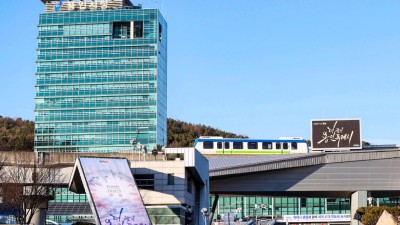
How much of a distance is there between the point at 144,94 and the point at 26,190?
9693 cm

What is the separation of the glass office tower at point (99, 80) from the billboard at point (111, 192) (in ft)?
331

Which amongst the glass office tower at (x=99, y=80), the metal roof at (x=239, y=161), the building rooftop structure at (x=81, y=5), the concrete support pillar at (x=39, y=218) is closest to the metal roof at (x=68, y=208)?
the metal roof at (x=239, y=161)

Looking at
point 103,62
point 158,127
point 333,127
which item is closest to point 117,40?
point 103,62

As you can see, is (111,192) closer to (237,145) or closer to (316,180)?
(316,180)

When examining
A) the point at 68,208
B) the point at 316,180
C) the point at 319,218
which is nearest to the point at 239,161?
the point at 316,180

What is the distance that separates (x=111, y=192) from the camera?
48.0 metres

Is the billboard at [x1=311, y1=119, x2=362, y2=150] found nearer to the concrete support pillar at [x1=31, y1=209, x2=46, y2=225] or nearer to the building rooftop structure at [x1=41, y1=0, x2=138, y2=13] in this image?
the concrete support pillar at [x1=31, y1=209, x2=46, y2=225]

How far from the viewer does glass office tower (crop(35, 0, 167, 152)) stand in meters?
154

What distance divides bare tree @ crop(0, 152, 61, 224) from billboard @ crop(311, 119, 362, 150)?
46.0m

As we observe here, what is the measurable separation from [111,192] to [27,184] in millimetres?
11852

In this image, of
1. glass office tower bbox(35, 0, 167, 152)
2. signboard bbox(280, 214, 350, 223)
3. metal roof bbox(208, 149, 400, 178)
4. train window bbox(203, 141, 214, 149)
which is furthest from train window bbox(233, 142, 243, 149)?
glass office tower bbox(35, 0, 167, 152)

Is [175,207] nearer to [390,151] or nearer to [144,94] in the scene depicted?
[390,151]

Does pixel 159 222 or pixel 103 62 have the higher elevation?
pixel 103 62

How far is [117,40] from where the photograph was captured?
512 ft
